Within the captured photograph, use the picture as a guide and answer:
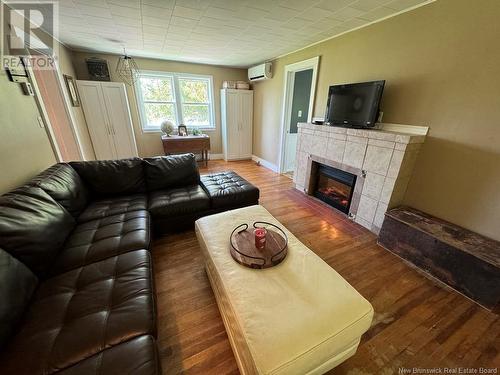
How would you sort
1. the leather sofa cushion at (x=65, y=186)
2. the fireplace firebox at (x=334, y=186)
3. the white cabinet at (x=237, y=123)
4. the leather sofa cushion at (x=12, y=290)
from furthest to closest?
the white cabinet at (x=237, y=123)
the fireplace firebox at (x=334, y=186)
the leather sofa cushion at (x=65, y=186)
the leather sofa cushion at (x=12, y=290)

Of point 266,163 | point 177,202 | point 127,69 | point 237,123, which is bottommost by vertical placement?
point 266,163

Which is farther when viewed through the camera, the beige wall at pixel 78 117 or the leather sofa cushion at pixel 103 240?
the beige wall at pixel 78 117

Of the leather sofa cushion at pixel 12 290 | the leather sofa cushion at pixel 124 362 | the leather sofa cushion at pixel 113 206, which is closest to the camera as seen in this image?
the leather sofa cushion at pixel 124 362

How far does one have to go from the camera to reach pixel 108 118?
150 inches

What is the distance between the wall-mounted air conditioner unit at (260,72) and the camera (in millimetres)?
4168

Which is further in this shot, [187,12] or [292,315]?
[187,12]

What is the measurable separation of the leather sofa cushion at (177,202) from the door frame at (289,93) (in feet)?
7.83

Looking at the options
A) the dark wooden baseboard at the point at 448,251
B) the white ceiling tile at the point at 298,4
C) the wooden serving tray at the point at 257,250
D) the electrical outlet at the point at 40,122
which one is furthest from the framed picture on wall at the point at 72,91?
the dark wooden baseboard at the point at 448,251

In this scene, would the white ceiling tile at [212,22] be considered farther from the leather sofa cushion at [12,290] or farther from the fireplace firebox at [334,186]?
the leather sofa cushion at [12,290]

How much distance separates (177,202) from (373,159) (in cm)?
232

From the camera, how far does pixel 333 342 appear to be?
891 millimetres

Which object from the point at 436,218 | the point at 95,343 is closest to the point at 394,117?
the point at 436,218

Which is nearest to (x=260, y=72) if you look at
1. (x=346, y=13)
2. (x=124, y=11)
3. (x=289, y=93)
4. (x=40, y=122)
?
(x=289, y=93)

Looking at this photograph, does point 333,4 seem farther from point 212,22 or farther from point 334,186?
point 334,186
